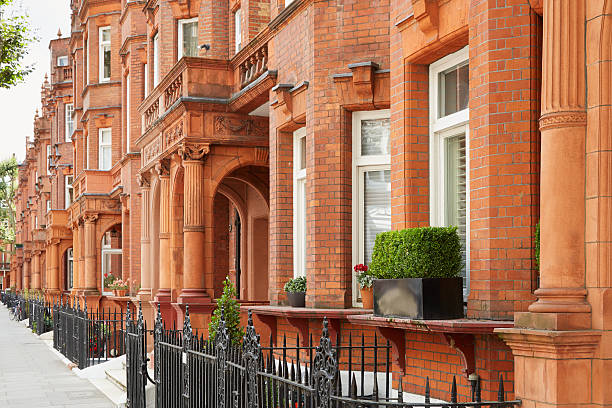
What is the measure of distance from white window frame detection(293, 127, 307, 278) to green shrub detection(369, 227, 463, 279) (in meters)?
4.69

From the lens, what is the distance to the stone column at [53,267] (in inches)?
1703

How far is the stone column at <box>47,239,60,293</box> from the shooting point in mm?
43250

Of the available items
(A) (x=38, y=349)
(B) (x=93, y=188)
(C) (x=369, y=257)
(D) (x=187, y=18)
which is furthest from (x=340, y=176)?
(B) (x=93, y=188)

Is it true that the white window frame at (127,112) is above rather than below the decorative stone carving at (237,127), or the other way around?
above

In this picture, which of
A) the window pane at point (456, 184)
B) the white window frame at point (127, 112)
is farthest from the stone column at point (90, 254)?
the window pane at point (456, 184)

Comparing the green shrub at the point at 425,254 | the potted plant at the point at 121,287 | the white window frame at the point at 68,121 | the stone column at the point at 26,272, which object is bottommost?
the stone column at the point at 26,272

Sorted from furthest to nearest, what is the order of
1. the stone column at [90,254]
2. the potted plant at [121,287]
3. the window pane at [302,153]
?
1. the stone column at [90,254]
2. the potted plant at [121,287]
3. the window pane at [302,153]

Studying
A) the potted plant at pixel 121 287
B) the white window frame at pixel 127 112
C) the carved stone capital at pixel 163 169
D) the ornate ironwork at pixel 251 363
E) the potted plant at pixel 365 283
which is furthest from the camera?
the potted plant at pixel 121 287

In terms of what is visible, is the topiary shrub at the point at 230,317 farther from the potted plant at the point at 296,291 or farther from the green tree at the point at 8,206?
the green tree at the point at 8,206

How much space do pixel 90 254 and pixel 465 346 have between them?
84.6 feet

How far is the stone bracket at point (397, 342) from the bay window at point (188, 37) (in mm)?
11669

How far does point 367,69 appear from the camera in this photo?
1035cm

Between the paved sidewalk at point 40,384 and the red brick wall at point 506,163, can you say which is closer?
the red brick wall at point 506,163

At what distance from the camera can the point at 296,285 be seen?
11.5 metres
